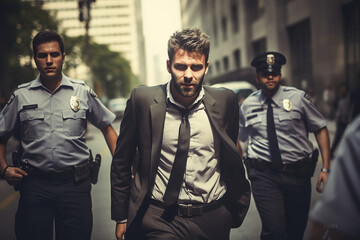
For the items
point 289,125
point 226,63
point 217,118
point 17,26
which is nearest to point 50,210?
point 217,118

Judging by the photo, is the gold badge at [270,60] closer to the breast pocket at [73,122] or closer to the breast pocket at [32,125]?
the breast pocket at [73,122]

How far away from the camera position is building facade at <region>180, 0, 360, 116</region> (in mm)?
17844

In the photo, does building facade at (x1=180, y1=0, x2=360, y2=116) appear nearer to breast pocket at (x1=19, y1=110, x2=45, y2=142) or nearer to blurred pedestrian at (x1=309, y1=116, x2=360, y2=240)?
breast pocket at (x1=19, y1=110, x2=45, y2=142)

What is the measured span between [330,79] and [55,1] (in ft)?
432

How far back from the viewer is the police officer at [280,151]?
339cm

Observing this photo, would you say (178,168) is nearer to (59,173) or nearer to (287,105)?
(59,173)

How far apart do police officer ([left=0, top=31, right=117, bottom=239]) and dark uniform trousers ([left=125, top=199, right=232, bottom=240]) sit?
83cm

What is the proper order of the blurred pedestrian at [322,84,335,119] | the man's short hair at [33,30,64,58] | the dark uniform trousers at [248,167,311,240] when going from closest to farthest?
the man's short hair at [33,30,64,58] → the dark uniform trousers at [248,167,311,240] → the blurred pedestrian at [322,84,335,119]

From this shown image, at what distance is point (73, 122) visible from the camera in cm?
319

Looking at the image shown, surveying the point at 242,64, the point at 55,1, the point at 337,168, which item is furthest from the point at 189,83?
the point at 55,1

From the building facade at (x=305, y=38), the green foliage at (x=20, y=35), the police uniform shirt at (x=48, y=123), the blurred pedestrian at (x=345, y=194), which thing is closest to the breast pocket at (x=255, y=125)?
the police uniform shirt at (x=48, y=123)

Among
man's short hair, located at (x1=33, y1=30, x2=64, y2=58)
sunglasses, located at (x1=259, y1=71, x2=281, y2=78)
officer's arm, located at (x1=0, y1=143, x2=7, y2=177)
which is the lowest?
officer's arm, located at (x1=0, y1=143, x2=7, y2=177)

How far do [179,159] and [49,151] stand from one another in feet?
4.27

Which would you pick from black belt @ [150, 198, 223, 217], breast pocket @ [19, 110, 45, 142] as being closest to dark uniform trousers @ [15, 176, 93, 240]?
breast pocket @ [19, 110, 45, 142]
